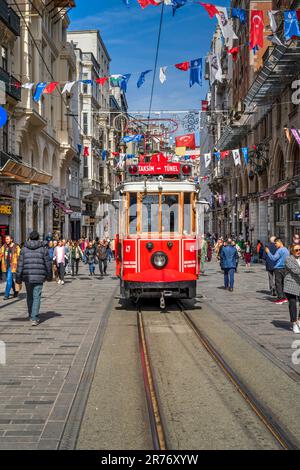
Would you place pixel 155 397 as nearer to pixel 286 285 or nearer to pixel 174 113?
pixel 286 285

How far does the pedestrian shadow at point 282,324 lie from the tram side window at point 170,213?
327 cm

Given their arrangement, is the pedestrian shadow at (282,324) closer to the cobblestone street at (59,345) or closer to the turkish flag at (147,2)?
the cobblestone street at (59,345)

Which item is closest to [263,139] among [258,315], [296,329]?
[258,315]

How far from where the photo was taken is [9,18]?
2489cm

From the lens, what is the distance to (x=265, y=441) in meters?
4.79

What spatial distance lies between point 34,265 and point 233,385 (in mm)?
5159

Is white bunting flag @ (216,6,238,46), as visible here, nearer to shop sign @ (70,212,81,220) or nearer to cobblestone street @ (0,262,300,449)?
cobblestone street @ (0,262,300,449)

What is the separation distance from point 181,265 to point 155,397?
678 cm

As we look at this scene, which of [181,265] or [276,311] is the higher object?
[181,265]

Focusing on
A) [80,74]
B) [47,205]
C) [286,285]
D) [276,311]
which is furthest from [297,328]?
[80,74]

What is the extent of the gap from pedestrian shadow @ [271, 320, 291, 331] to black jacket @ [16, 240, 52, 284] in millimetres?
4655

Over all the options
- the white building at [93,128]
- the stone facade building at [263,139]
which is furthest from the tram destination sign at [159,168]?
the white building at [93,128]

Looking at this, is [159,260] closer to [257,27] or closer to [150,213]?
[150,213]
